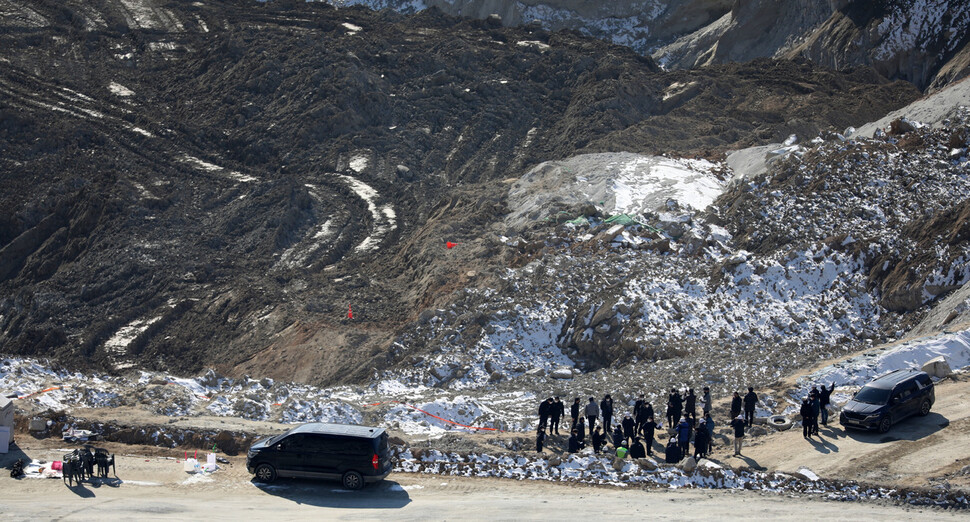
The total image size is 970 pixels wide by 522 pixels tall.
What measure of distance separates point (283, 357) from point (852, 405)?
14586 mm

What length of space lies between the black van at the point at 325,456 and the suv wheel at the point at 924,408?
9.91 m

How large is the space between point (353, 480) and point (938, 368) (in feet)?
40.2

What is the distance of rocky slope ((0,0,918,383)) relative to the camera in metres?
26.2

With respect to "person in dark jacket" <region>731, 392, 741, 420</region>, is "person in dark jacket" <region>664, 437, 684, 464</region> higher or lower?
lower

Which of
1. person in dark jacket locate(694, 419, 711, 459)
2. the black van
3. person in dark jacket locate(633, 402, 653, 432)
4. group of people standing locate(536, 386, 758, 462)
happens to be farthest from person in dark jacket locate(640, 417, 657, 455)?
the black van

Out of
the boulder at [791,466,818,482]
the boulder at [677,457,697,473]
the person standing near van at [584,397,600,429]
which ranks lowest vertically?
the boulder at [791,466,818,482]

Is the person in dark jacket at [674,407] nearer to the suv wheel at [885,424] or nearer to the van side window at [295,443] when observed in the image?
the suv wheel at [885,424]

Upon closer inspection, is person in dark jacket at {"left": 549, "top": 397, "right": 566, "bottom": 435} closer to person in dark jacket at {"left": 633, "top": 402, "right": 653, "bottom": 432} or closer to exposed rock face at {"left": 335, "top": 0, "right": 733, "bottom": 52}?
person in dark jacket at {"left": 633, "top": 402, "right": 653, "bottom": 432}

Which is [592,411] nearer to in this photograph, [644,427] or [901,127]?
[644,427]

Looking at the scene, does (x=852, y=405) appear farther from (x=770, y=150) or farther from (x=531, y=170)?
(x=531, y=170)

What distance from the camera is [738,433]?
621 inches

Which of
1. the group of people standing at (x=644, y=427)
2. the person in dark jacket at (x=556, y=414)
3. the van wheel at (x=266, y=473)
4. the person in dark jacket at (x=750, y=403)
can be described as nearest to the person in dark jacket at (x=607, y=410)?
the group of people standing at (x=644, y=427)

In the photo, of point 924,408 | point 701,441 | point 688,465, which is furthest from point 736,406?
point 924,408

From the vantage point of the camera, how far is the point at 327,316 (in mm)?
25562
